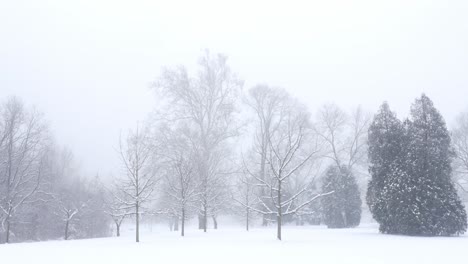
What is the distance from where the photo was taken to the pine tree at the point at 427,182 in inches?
747

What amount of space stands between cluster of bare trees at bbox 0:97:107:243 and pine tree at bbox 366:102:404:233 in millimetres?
18195

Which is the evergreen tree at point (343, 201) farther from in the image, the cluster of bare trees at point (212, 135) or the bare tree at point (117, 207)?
the bare tree at point (117, 207)

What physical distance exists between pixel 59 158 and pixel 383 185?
41.3 meters

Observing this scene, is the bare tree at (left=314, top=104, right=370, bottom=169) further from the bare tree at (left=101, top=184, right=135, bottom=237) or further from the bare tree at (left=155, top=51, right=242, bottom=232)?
the bare tree at (left=101, top=184, right=135, bottom=237)

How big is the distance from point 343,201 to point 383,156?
1020cm

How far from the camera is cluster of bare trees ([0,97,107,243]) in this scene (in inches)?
1011

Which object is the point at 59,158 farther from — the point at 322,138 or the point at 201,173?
the point at 322,138

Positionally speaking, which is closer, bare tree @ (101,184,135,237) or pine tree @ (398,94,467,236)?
bare tree @ (101,184,135,237)

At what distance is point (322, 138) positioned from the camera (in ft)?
128

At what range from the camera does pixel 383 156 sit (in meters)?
22.0

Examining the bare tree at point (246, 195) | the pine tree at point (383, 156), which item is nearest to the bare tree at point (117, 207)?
the bare tree at point (246, 195)

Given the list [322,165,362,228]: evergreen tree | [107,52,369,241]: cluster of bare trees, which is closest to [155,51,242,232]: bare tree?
[107,52,369,241]: cluster of bare trees

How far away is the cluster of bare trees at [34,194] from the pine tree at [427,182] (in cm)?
1943

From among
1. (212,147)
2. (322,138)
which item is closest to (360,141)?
(322,138)
